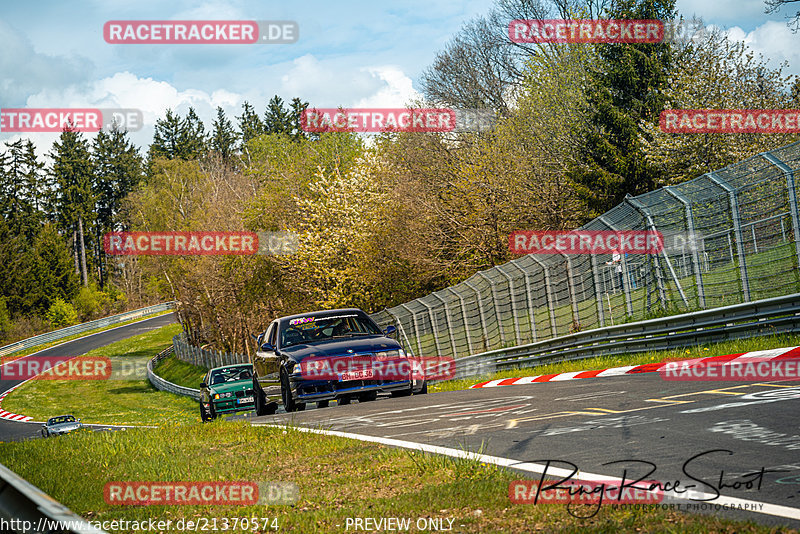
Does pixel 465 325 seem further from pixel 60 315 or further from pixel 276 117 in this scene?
pixel 276 117

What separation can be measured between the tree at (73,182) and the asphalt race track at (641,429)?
99.3m

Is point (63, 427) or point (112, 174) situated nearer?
point (63, 427)

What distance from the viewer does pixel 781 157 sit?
13.1m

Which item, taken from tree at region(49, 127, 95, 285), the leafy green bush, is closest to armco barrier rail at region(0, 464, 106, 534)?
the leafy green bush

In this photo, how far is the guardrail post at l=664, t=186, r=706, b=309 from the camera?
15.1m

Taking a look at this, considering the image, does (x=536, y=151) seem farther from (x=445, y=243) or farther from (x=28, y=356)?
(x=28, y=356)

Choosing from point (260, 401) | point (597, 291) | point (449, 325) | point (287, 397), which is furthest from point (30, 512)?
point (449, 325)

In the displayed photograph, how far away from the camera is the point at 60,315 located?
9094 cm

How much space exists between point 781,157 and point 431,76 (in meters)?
42.8

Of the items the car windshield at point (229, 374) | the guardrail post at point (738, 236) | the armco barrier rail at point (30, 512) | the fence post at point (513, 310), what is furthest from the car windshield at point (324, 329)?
the armco barrier rail at point (30, 512)

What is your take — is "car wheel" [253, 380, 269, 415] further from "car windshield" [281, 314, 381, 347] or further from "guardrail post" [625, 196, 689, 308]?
"guardrail post" [625, 196, 689, 308]

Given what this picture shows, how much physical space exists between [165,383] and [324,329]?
43373 mm

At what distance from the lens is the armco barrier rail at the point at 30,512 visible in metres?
3.64

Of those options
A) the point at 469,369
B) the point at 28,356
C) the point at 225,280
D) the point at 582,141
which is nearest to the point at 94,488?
the point at 469,369
